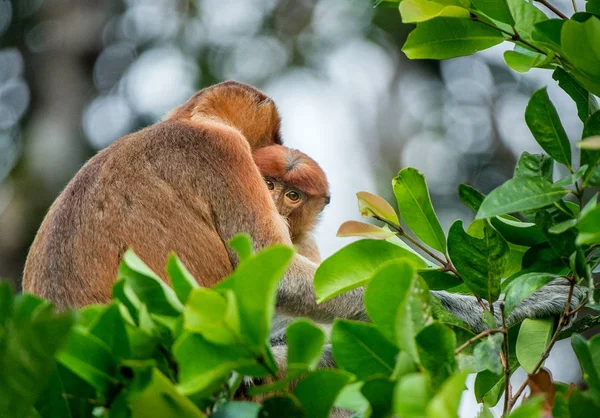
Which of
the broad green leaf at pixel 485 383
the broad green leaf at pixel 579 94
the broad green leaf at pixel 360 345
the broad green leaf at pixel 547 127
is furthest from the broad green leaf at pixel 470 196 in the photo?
the broad green leaf at pixel 360 345

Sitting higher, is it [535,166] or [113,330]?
[535,166]

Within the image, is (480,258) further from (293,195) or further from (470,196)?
(293,195)

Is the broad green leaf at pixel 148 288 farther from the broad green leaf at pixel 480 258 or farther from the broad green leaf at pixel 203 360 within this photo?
the broad green leaf at pixel 480 258

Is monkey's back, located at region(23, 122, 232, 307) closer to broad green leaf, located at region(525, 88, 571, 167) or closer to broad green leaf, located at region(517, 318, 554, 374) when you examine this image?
broad green leaf, located at region(517, 318, 554, 374)

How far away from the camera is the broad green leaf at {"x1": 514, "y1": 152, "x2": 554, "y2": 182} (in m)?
1.51

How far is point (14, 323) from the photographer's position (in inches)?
39.4

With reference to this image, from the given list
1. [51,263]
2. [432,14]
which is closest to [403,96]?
[51,263]

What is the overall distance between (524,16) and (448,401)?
1138 mm

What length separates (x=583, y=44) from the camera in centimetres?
145

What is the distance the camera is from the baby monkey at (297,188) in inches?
142

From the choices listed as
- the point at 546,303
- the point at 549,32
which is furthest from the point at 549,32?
the point at 546,303

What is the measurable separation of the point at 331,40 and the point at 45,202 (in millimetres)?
4836

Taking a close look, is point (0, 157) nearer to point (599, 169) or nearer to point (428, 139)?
point (428, 139)

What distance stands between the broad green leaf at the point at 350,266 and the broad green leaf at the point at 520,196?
0.76ft
